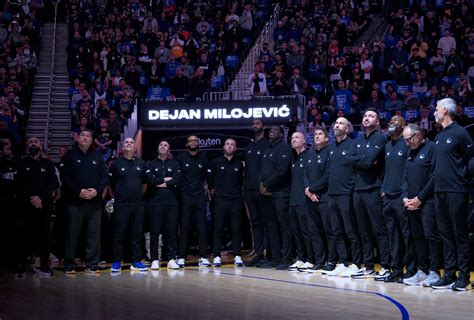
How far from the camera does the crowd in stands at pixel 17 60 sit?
2000cm

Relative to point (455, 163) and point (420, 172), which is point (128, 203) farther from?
point (455, 163)

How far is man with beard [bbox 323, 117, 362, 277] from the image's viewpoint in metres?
11.7

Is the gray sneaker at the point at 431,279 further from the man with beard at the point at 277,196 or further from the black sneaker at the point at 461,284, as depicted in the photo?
the man with beard at the point at 277,196

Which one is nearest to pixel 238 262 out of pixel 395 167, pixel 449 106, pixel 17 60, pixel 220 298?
pixel 395 167

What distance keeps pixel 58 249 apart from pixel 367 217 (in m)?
5.73

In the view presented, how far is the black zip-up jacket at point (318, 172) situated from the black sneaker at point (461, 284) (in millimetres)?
2931

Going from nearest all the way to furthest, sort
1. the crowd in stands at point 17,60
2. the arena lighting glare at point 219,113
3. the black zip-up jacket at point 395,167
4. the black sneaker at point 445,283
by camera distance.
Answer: the black sneaker at point 445,283
the black zip-up jacket at point 395,167
the arena lighting glare at point 219,113
the crowd in stands at point 17,60

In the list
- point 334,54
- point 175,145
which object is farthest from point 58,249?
point 334,54

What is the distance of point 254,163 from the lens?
13.4 m

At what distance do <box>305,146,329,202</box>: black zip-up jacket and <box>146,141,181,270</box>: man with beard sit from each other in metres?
2.15

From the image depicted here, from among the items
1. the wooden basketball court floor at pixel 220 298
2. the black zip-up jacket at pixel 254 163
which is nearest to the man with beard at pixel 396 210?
the wooden basketball court floor at pixel 220 298

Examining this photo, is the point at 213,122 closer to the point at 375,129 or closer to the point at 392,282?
the point at 375,129

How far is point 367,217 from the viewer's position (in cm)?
1148

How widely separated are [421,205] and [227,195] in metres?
3.95
